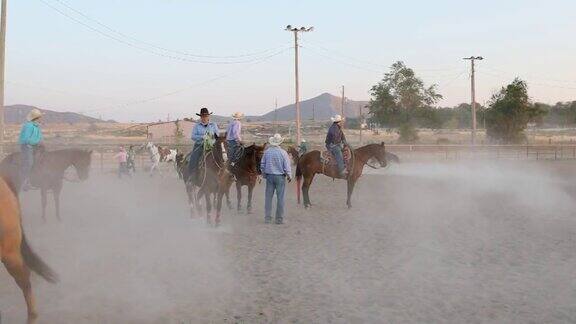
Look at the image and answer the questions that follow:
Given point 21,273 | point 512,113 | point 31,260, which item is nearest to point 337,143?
point 31,260

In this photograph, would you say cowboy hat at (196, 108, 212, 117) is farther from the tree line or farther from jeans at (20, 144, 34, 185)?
the tree line

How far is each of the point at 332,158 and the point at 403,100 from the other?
183 ft

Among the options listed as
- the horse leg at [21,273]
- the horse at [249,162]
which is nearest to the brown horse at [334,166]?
the horse at [249,162]

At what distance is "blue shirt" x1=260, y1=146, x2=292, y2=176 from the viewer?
12547 millimetres

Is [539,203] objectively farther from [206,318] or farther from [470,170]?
[470,170]

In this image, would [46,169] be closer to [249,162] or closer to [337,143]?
[249,162]

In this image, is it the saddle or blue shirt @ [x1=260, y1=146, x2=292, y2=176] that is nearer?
blue shirt @ [x1=260, y1=146, x2=292, y2=176]

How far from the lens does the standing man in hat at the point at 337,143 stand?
15.5m

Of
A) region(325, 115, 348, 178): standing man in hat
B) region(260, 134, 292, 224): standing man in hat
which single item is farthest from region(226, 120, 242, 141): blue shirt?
region(325, 115, 348, 178): standing man in hat

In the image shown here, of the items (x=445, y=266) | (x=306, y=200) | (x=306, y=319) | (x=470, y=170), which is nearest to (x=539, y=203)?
(x=306, y=200)

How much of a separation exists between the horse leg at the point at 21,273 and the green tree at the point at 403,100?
65.0 m

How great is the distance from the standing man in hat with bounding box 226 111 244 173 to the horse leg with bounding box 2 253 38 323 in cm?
831

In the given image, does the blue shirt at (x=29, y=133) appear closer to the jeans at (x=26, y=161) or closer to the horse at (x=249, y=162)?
the jeans at (x=26, y=161)

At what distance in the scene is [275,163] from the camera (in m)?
12.6
